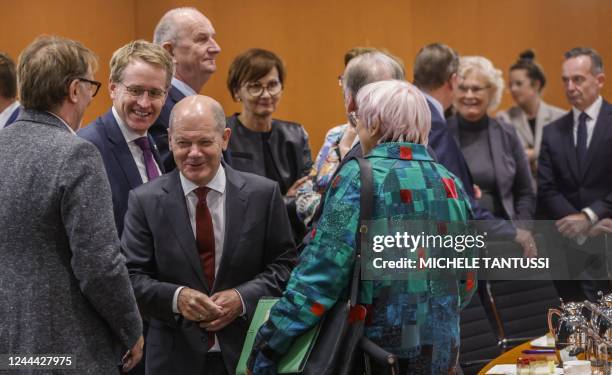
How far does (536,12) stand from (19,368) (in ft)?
19.5

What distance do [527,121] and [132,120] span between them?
4270 millimetres

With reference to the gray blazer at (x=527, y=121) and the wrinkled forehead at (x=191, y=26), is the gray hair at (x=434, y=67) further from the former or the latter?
the gray blazer at (x=527, y=121)

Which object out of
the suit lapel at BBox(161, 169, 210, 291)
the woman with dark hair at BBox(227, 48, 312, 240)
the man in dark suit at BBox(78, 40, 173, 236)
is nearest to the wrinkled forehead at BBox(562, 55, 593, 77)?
the woman with dark hair at BBox(227, 48, 312, 240)

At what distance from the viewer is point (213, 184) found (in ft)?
10.7

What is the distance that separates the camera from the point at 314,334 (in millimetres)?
2695

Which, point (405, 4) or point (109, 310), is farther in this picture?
point (405, 4)

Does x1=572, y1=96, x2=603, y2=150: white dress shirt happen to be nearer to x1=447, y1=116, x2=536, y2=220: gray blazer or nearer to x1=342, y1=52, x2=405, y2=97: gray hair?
x1=447, y1=116, x2=536, y2=220: gray blazer

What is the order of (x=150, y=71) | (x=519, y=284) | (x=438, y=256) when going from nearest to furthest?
1. (x=438, y=256)
2. (x=150, y=71)
3. (x=519, y=284)

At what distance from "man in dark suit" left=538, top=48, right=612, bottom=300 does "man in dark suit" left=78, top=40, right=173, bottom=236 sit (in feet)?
9.43

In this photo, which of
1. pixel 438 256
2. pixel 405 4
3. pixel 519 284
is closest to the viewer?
pixel 438 256

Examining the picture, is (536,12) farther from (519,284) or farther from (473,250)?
(473,250)

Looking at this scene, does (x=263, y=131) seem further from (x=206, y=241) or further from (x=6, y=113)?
(x=206, y=241)

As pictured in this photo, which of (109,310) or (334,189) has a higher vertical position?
(334,189)

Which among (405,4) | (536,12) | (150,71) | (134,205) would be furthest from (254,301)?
(536,12)
